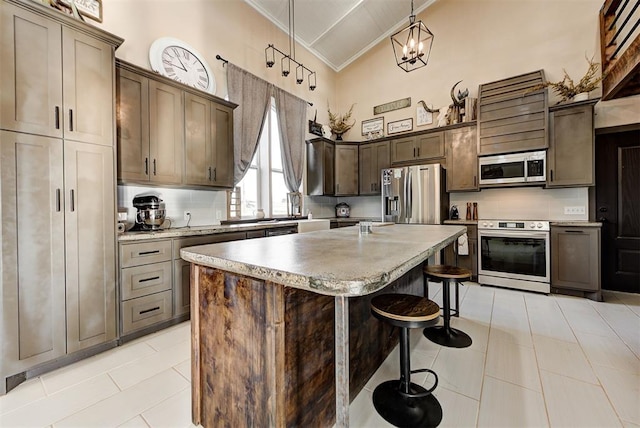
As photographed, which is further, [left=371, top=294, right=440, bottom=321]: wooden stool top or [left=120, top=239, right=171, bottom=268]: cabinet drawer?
[left=120, top=239, right=171, bottom=268]: cabinet drawer

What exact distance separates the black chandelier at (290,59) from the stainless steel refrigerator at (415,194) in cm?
220

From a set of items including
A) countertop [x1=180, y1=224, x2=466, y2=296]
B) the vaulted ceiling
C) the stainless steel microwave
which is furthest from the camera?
the vaulted ceiling

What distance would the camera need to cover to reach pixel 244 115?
372 cm

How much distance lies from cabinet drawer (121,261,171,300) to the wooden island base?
1.32 metres

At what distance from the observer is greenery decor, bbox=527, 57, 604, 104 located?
333 cm

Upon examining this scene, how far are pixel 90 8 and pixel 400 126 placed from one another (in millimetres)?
4596

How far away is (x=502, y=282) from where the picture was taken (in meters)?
3.63

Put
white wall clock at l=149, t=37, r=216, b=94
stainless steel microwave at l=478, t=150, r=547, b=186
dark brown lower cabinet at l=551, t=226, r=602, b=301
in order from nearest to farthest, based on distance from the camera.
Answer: white wall clock at l=149, t=37, r=216, b=94 → dark brown lower cabinet at l=551, t=226, r=602, b=301 → stainless steel microwave at l=478, t=150, r=547, b=186

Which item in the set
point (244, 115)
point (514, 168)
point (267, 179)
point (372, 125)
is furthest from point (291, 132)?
point (514, 168)

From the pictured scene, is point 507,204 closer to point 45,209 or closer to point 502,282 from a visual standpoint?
point 502,282

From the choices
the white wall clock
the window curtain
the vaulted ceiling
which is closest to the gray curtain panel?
the window curtain

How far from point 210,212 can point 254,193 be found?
932 millimetres

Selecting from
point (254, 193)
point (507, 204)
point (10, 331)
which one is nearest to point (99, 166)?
point (10, 331)

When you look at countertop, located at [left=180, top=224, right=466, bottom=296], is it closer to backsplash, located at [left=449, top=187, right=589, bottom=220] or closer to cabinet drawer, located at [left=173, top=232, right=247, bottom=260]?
cabinet drawer, located at [left=173, top=232, right=247, bottom=260]
